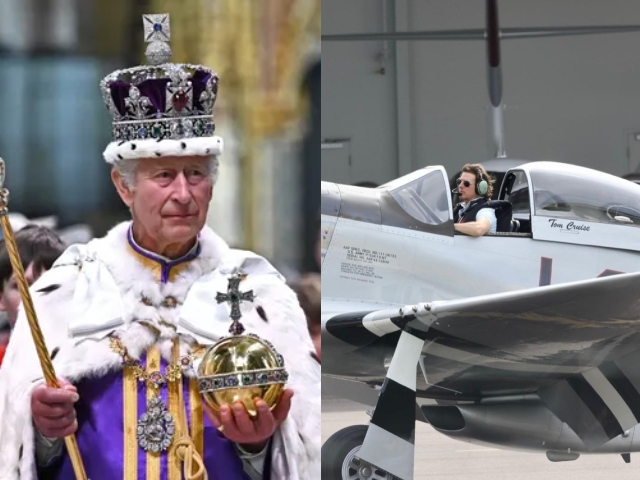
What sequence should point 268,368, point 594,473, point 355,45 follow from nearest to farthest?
point 268,368, point 355,45, point 594,473

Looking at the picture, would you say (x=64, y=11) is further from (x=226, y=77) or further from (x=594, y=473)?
(x=594, y=473)

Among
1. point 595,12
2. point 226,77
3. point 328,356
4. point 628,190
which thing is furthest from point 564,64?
point 226,77

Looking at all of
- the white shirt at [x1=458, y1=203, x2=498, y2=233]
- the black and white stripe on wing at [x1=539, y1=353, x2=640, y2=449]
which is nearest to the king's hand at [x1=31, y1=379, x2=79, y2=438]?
the white shirt at [x1=458, y1=203, x2=498, y2=233]

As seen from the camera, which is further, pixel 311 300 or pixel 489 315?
pixel 489 315

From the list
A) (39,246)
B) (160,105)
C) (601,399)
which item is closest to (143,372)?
(39,246)

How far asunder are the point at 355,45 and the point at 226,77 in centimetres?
150

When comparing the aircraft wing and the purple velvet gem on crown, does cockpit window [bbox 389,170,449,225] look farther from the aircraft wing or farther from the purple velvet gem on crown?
the purple velvet gem on crown

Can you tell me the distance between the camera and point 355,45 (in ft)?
12.2

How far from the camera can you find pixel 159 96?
7.18ft

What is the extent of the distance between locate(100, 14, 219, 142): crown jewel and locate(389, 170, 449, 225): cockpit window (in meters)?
1.65

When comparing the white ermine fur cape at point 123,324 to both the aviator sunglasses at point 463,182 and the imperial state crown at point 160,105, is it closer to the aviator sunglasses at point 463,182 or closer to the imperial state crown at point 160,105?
the imperial state crown at point 160,105

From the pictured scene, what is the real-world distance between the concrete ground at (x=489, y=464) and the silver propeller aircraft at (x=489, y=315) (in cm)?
4

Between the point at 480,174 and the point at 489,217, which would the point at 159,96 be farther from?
the point at 489,217

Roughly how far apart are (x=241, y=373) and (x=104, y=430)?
302 mm
